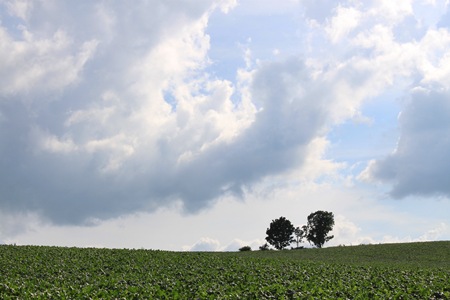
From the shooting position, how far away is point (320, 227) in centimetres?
12450

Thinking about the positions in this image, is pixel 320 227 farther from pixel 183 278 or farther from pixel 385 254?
pixel 183 278

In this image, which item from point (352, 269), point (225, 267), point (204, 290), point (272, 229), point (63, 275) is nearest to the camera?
point (204, 290)

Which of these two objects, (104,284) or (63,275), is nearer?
(104,284)

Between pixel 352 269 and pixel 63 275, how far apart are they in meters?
23.8

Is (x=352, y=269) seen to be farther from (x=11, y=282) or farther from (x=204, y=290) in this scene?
(x=11, y=282)

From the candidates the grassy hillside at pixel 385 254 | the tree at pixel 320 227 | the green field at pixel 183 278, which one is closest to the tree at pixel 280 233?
the tree at pixel 320 227

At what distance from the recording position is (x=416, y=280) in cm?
3753

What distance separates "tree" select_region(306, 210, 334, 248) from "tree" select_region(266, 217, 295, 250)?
266 inches

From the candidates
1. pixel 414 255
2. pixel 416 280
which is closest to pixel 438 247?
pixel 414 255

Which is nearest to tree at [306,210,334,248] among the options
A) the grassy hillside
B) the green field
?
the grassy hillside

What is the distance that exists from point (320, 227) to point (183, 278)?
93872 millimetres

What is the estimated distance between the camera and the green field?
2881 cm

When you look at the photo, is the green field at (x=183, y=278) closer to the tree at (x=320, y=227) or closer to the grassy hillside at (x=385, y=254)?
the grassy hillside at (x=385, y=254)

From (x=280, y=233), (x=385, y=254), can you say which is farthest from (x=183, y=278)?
(x=280, y=233)
